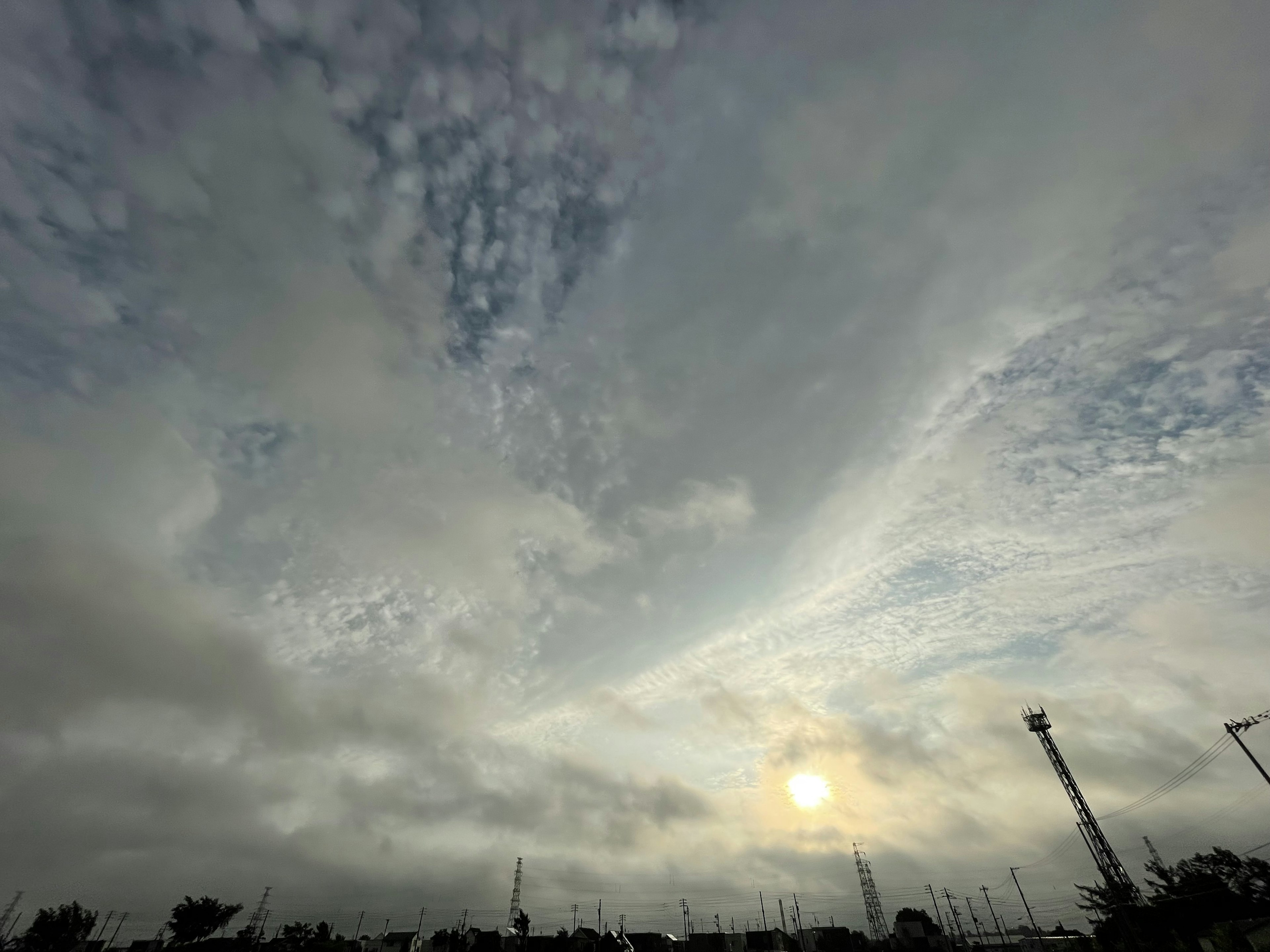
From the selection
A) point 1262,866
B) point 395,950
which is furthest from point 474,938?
point 1262,866

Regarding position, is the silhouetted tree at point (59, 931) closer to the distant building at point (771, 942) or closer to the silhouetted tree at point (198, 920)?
the silhouetted tree at point (198, 920)

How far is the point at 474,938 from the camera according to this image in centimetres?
10500

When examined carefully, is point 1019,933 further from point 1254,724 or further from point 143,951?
point 143,951

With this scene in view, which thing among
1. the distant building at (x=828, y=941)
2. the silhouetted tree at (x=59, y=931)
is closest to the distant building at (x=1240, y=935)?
the distant building at (x=828, y=941)

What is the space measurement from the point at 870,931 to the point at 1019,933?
8807cm

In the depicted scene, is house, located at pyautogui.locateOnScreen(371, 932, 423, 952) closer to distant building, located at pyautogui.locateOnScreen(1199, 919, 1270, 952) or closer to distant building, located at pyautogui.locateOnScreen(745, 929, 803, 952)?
distant building, located at pyautogui.locateOnScreen(745, 929, 803, 952)

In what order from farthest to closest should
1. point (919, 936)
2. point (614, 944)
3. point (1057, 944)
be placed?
point (919, 936)
point (1057, 944)
point (614, 944)

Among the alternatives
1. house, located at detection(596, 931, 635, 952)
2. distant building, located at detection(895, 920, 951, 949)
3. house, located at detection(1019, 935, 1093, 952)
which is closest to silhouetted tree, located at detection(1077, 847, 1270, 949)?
house, located at detection(1019, 935, 1093, 952)

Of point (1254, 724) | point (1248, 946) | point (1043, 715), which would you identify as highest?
point (1043, 715)

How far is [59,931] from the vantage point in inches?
3265

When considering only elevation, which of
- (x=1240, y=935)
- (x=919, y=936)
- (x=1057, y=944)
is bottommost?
(x=1240, y=935)

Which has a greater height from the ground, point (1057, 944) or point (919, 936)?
point (919, 936)

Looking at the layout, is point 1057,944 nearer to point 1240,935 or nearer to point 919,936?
point 919,936

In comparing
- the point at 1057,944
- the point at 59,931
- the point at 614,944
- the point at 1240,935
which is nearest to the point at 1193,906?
the point at 1240,935
